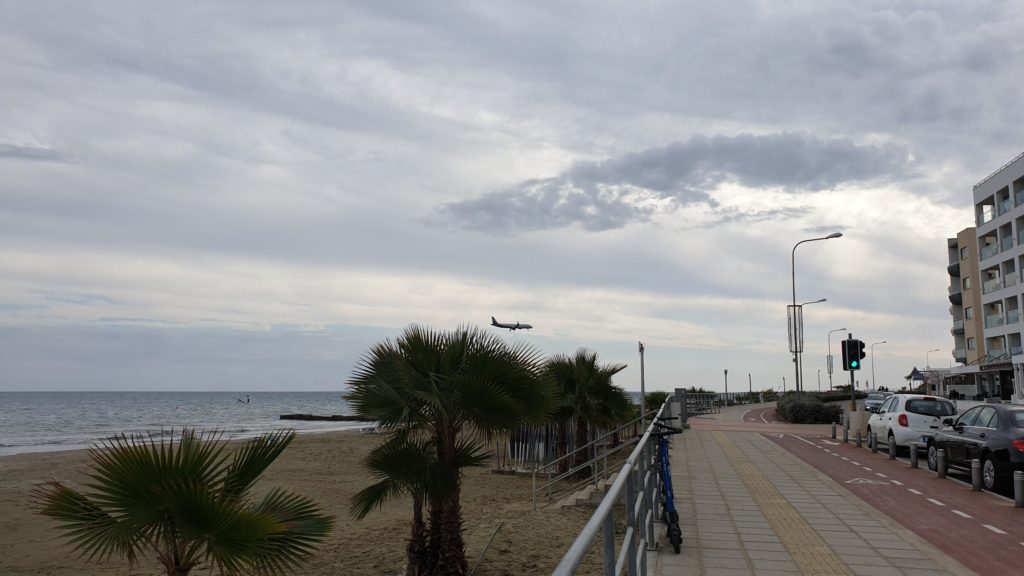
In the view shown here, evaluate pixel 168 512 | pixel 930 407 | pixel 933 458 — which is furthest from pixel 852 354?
pixel 168 512

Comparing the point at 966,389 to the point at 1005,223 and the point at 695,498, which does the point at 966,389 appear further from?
the point at 695,498

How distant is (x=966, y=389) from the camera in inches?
2547

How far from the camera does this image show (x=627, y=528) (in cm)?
518

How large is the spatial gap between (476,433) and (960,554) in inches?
214

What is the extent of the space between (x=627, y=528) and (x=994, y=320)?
62275mm

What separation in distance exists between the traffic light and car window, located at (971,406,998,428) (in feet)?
31.0

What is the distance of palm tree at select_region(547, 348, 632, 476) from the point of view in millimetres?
20312

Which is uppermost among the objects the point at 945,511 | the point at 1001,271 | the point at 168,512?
the point at 1001,271

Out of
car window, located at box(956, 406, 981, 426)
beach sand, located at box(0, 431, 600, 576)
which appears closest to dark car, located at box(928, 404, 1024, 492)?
car window, located at box(956, 406, 981, 426)

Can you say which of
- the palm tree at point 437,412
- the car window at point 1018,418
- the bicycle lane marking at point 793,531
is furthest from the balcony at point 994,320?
the palm tree at point 437,412

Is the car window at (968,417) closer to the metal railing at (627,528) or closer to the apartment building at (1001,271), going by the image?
the metal railing at (627,528)

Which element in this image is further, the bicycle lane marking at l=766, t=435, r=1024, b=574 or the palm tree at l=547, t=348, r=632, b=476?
the palm tree at l=547, t=348, r=632, b=476

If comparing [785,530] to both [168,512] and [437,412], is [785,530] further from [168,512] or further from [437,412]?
[168,512]

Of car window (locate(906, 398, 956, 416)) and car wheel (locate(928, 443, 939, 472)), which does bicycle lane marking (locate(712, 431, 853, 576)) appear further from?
car window (locate(906, 398, 956, 416))
